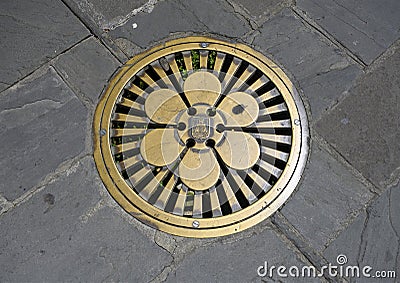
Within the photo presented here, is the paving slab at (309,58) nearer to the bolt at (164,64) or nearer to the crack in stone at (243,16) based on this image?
the crack in stone at (243,16)

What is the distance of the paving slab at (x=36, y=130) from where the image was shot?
209 centimetres

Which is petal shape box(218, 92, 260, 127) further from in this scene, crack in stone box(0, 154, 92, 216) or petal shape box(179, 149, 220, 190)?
crack in stone box(0, 154, 92, 216)

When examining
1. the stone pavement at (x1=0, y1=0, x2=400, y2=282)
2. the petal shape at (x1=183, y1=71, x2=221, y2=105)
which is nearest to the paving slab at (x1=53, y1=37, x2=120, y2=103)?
the stone pavement at (x1=0, y1=0, x2=400, y2=282)

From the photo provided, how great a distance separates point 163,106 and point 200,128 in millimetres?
191

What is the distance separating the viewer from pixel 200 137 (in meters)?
2.15

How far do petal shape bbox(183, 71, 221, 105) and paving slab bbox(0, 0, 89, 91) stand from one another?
566 millimetres

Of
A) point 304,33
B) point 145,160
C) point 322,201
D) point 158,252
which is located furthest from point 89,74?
point 322,201

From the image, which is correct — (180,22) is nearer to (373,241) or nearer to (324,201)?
(324,201)

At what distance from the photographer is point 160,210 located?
2043 mm

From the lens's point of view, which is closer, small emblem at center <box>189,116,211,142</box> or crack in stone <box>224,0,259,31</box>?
small emblem at center <box>189,116,211,142</box>

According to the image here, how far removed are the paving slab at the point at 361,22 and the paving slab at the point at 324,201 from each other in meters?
0.58

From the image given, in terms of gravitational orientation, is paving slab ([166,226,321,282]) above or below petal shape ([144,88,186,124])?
below

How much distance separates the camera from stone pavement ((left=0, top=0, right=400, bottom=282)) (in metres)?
1.97

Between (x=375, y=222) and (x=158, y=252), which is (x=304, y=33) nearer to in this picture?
(x=375, y=222)
